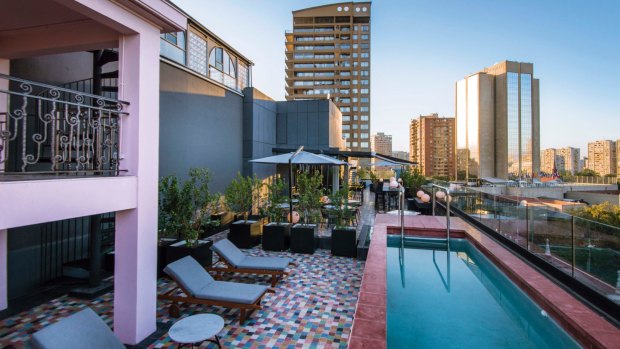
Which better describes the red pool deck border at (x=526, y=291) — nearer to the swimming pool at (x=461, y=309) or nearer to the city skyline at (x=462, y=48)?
the swimming pool at (x=461, y=309)

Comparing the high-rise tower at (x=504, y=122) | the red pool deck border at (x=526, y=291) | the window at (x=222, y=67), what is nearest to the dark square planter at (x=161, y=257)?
the red pool deck border at (x=526, y=291)

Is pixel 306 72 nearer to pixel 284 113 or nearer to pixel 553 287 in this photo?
pixel 284 113

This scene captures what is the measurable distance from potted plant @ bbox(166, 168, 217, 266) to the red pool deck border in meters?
3.24

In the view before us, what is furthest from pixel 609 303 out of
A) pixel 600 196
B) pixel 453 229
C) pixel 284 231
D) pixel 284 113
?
pixel 600 196

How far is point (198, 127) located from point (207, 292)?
21.1 ft

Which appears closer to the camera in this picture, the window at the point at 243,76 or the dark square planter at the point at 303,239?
the dark square planter at the point at 303,239

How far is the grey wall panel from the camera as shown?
8.52 m

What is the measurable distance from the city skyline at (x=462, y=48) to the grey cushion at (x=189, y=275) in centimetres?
858

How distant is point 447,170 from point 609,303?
411 feet

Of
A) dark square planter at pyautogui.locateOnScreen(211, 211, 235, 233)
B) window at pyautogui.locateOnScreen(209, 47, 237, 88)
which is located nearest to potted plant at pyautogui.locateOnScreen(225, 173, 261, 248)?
dark square planter at pyautogui.locateOnScreen(211, 211, 235, 233)

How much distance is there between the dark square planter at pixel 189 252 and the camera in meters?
6.15

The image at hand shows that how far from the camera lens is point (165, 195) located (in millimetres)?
6551

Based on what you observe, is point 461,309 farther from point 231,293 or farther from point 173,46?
point 173,46

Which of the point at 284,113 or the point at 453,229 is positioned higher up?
the point at 284,113
